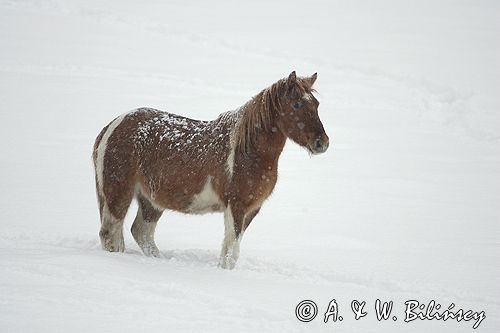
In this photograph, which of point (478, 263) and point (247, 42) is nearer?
point (478, 263)

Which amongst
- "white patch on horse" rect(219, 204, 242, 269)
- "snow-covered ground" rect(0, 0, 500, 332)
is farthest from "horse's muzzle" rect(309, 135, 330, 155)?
"snow-covered ground" rect(0, 0, 500, 332)

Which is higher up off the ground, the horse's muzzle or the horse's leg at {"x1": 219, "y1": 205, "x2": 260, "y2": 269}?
the horse's muzzle

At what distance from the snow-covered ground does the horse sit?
562 millimetres

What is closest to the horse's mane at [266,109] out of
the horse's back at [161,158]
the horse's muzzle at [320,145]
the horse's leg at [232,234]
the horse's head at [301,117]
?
the horse's head at [301,117]

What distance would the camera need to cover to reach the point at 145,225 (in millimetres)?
6164

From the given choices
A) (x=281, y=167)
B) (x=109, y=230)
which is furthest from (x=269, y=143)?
(x=281, y=167)

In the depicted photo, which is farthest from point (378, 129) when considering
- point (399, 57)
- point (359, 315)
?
point (359, 315)

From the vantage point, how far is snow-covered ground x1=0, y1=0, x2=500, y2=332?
3875mm

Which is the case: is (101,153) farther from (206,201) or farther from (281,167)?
(281,167)

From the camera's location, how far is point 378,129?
46.1ft

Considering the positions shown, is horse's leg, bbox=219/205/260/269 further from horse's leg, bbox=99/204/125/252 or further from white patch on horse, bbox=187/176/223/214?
horse's leg, bbox=99/204/125/252

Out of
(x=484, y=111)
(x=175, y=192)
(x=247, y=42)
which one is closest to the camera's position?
(x=175, y=192)

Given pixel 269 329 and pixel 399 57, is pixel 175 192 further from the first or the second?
pixel 399 57

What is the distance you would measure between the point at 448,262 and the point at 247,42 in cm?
1673
